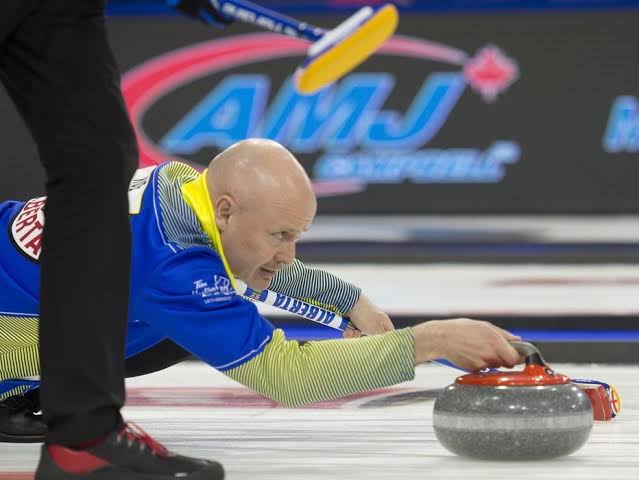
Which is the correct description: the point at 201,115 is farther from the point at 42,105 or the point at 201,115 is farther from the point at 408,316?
the point at 42,105

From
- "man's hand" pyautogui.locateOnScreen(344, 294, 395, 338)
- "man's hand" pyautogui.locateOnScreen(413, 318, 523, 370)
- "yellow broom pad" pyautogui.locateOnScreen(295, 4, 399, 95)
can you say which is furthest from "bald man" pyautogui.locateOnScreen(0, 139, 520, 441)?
"yellow broom pad" pyautogui.locateOnScreen(295, 4, 399, 95)

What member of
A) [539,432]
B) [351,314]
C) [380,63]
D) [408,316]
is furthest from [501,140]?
[539,432]

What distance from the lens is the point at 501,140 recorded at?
28.8 ft

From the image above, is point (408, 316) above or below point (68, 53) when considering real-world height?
below

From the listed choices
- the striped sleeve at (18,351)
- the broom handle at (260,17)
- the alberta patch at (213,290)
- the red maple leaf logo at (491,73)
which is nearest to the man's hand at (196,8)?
the broom handle at (260,17)

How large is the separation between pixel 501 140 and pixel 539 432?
6862mm

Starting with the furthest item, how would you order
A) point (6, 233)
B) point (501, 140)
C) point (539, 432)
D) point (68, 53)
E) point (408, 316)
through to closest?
point (501, 140), point (408, 316), point (6, 233), point (539, 432), point (68, 53)

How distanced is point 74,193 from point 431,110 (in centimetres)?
718

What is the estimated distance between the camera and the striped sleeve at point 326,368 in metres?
2.01

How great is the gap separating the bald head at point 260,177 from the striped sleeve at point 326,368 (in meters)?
0.25

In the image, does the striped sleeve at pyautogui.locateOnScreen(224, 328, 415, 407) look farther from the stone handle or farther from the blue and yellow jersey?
the stone handle

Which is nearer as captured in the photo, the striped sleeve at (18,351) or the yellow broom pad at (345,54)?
the striped sleeve at (18,351)

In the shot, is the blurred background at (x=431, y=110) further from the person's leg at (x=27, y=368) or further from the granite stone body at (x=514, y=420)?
the granite stone body at (x=514, y=420)

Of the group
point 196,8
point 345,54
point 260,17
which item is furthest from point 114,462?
point 345,54
